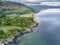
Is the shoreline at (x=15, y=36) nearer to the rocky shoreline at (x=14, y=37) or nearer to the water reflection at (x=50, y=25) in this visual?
the rocky shoreline at (x=14, y=37)

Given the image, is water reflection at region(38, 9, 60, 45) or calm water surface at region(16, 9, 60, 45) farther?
water reflection at region(38, 9, 60, 45)

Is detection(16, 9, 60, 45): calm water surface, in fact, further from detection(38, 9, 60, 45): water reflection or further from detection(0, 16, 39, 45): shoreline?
detection(0, 16, 39, 45): shoreline

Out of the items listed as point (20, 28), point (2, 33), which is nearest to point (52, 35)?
point (20, 28)

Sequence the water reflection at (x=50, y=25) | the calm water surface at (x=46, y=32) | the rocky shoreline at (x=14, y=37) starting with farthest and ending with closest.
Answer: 1. the water reflection at (x=50, y=25)
2. the calm water surface at (x=46, y=32)
3. the rocky shoreline at (x=14, y=37)

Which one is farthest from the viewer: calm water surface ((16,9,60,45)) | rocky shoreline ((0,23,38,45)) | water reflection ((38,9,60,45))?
water reflection ((38,9,60,45))

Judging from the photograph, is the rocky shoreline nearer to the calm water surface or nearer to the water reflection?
the calm water surface

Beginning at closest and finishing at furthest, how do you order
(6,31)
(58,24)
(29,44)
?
(29,44), (6,31), (58,24)

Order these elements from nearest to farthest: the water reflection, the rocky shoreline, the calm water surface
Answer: the rocky shoreline
the calm water surface
the water reflection

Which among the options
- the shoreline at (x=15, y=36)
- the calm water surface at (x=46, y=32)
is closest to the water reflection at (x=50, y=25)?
the calm water surface at (x=46, y=32)

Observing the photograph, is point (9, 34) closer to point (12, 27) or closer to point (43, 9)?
point (12, 27)

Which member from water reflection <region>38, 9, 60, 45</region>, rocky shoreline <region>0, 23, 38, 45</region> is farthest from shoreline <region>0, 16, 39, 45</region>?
water reflection <region>38, 9, 60, 45</region>

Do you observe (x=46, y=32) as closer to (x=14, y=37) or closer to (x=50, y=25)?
(x=50, y=25)
